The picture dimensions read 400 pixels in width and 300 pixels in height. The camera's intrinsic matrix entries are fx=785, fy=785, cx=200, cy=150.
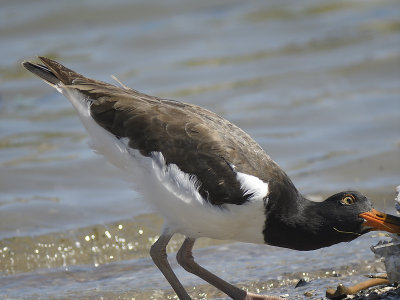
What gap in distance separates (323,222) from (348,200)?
267 mm

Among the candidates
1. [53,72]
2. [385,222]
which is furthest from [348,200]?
[53,72]

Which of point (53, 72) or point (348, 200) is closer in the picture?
point (348, 200)

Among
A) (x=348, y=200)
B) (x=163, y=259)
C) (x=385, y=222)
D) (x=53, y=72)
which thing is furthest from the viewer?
(x=53, y=72)

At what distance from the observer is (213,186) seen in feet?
20.4

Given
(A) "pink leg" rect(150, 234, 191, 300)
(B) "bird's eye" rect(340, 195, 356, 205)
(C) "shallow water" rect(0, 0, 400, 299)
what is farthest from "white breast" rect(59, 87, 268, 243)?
(C) "shallow water" rect(0, 0, 400, 299)

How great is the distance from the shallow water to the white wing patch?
1.10 metres

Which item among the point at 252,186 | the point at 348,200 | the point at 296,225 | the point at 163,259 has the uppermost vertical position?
the point at 252,186

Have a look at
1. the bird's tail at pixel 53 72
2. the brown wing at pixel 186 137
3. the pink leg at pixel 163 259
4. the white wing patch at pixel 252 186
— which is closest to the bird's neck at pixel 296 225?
the white wing patch at pixel 252 186

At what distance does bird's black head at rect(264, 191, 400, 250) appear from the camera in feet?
20.5

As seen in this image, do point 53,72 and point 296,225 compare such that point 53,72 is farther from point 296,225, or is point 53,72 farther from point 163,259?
point 296,225

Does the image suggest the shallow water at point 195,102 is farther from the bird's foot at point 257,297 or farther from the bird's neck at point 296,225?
the bird's neck at point 296,225

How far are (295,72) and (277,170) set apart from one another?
25.4 feet

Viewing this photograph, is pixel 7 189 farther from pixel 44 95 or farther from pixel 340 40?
pixel 340 40

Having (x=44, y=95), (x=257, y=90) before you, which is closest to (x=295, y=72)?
(x=257, y=90)
